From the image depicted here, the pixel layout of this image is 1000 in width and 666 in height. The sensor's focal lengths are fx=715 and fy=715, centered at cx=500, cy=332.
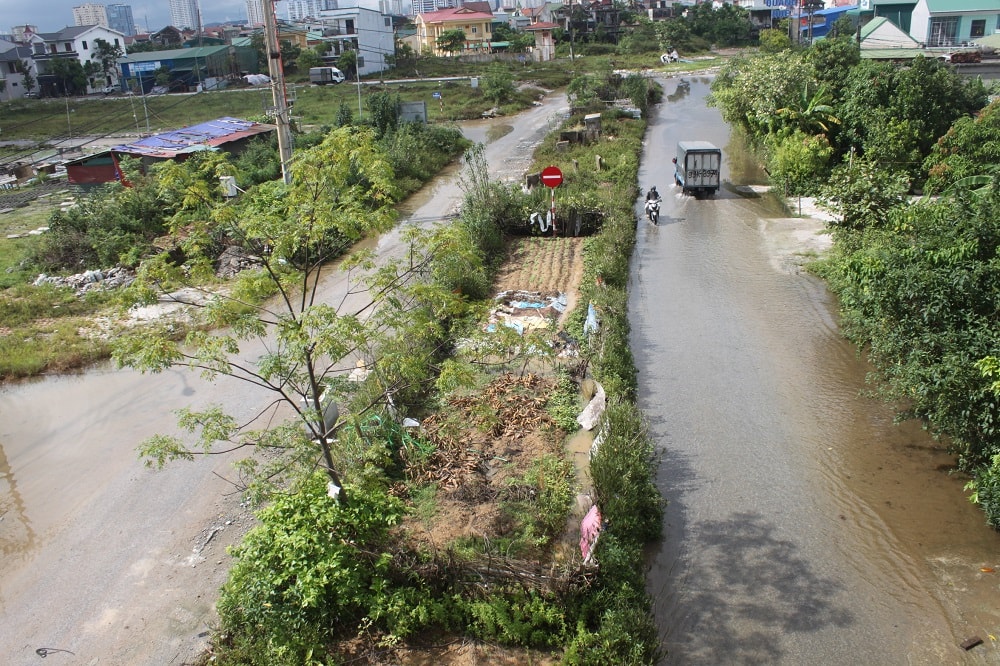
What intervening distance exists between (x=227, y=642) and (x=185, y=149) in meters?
22.1

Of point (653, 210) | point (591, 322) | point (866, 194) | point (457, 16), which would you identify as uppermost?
point (457, 16)

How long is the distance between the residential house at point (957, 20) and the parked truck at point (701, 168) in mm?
34025

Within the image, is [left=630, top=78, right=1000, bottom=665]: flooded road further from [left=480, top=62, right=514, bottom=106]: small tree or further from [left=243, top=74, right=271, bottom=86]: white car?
[left=243, top=74, right=271, bottom=86]: white car

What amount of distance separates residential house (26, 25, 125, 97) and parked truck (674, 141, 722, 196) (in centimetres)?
6173

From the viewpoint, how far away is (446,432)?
398 inches

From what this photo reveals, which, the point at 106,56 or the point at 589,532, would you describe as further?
the point at 106,56

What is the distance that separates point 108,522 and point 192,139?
2073 centimetres

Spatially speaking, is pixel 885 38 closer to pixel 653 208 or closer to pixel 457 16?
pixel 653 208

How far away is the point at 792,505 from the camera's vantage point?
888 cm

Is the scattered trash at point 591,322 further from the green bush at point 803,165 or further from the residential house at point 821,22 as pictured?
the residential house at point 821,22

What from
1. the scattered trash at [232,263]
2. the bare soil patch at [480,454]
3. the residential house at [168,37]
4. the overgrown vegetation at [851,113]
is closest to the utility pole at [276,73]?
the scattered trash at [232,263]

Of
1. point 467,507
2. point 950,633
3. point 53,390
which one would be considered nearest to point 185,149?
point 53,390

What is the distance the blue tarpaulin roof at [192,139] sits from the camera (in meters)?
24.9

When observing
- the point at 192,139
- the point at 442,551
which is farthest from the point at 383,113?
the point at 442,551
